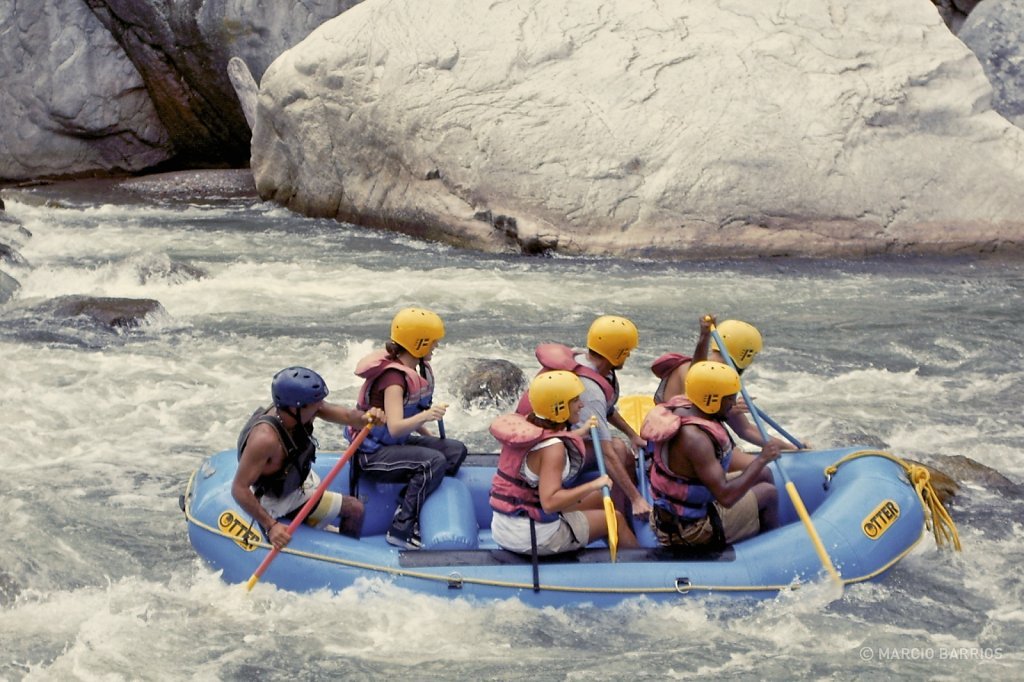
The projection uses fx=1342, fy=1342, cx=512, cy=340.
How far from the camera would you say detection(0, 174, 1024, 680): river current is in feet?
16.7

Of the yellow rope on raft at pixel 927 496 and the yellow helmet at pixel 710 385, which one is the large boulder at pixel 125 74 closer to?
the yellow rope on raft at pixel 927 496

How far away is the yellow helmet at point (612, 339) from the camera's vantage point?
18.6ft

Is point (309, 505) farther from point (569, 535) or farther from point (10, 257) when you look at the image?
point (10, 257)

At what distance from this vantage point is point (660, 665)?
5027 mm

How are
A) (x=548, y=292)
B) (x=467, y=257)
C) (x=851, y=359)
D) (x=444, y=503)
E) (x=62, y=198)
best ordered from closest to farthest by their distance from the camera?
(x=444, y=503) < (x=851, y=359) < (x=548, y=292) < (x=467, y=257) < (x=62, y=198)

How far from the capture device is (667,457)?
522cm

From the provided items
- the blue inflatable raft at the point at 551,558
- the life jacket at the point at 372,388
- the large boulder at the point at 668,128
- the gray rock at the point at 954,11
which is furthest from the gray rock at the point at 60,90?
the life jacket at the point at 372,388

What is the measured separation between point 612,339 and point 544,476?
865 millimetres

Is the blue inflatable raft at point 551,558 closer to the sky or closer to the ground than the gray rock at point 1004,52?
closer to the ground

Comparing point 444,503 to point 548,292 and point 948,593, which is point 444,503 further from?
point 548,292

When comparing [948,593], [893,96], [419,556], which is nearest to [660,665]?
[419,556]

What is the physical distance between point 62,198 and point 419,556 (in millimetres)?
12766

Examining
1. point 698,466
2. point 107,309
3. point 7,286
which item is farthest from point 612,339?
point 7,286

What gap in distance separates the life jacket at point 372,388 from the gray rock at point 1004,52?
37.3ft
